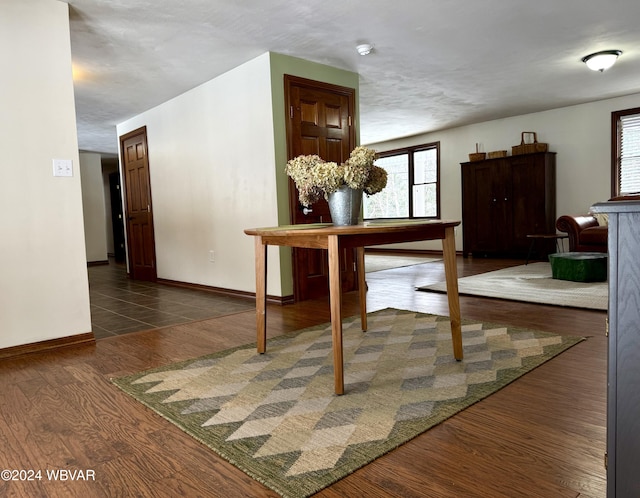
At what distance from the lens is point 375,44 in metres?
3.84

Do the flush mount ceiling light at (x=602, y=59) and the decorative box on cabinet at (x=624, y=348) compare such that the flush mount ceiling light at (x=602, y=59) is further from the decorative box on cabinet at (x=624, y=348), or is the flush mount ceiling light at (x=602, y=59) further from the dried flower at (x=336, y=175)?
the decorative box on cabinet at (x=624, y=348)

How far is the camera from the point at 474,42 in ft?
12.8

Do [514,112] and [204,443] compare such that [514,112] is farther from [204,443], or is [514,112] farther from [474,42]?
[204,443]

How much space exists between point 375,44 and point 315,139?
971 millimetres

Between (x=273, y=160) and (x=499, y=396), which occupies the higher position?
(x=273, y=160)

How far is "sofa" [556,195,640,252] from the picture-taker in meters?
5.22

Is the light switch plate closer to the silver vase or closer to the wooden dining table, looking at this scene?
the wooden dining table

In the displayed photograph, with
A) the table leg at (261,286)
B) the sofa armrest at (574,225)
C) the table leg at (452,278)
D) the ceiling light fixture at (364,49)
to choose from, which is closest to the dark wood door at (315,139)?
the ceiling light fixture at (364,49)

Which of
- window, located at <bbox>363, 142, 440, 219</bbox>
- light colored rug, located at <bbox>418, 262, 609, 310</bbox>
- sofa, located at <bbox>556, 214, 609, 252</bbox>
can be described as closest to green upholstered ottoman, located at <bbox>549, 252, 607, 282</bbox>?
light colored rug, located at <bbox>418, 262, 609, 310</bbox>

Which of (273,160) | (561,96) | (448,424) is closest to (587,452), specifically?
(448,424)

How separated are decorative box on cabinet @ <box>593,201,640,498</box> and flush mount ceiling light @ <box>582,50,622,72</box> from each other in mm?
4401

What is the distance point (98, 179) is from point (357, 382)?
8.51 m

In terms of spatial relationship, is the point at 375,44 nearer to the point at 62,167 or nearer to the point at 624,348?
the point at 62,167

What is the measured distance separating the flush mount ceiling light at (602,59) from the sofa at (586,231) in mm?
1593
